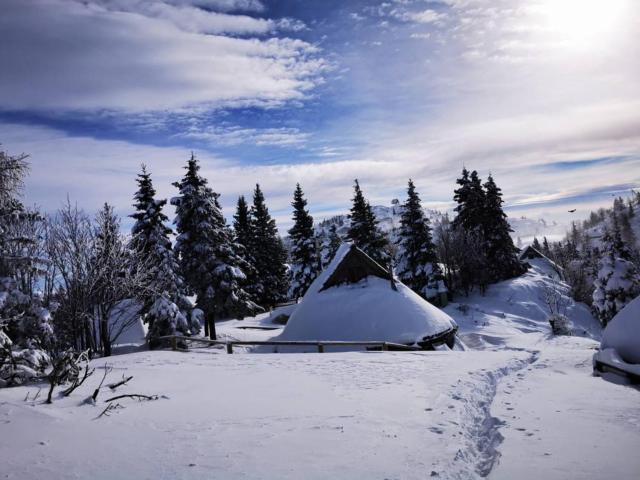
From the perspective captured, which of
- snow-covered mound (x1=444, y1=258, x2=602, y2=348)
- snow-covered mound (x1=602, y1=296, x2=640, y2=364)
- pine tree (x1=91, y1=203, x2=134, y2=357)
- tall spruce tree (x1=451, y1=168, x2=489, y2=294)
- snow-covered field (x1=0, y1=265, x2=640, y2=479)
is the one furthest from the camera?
tall spruce tree (x1=451, y1=168, x2=489, y2=294)

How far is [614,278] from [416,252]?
1726 cm

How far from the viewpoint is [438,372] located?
10.5 m

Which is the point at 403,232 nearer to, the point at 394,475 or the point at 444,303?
the point at 444,303

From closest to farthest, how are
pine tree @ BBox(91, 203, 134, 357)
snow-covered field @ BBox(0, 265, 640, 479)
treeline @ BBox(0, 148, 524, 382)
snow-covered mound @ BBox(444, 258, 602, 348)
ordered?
1. snow-covered field @ BBox(0, 265, 640, 479)
2. treeline @ BBox(0, 148, 524, 382)
3. pine tree @ BBox(91, 203, 134, 357)
4. snow-covered mound @ BBox(444, 258, 602, 348)

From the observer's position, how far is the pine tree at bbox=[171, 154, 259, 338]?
26.7 m

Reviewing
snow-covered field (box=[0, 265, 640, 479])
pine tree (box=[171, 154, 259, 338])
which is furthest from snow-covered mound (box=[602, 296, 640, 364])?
pine tree (box=[171, 154, 259, 338])

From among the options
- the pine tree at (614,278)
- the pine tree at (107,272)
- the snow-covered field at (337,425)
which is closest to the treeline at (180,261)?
the pine tree at (107,272)

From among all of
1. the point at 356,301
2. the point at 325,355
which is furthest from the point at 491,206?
the point at 325,355

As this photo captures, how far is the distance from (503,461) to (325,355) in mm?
9229

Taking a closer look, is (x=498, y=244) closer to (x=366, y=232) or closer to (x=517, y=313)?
(x=517, y=313)

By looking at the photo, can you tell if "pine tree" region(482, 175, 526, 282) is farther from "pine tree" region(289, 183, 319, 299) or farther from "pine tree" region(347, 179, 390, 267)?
"pine tree" region(289, 183, 319, 299)

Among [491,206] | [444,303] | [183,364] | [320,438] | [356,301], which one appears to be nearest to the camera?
[320,438]

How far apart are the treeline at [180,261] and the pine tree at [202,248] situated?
0.23ft

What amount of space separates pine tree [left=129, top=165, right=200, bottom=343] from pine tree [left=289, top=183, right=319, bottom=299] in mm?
16187
